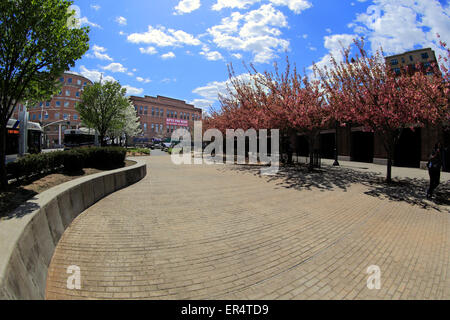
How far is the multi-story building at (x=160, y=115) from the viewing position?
258ft

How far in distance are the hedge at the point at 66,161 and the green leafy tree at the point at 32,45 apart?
45 cm

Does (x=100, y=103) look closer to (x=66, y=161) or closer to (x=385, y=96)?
(x=66, y=161)

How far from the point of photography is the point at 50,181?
6203 mm

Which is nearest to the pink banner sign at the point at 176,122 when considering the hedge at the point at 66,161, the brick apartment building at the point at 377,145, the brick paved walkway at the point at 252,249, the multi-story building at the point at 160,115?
the multi-story building at the point at 160,115

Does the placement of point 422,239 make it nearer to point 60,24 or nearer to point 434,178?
point 434,178

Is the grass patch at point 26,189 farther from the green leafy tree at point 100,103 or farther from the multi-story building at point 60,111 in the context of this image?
the multi-story building at point 60,111

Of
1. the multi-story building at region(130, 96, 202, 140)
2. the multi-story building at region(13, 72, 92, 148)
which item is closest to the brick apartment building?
the multi-story building at region(130, 96, 202, 140)

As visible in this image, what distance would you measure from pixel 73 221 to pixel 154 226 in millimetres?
1962

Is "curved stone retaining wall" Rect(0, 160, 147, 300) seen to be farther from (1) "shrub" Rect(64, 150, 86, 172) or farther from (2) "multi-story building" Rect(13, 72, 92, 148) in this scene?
(2) "multi-story building" Rect(13, 72, 92, 148)

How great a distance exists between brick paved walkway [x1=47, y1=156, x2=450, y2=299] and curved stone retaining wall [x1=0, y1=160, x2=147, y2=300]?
237 millimetres

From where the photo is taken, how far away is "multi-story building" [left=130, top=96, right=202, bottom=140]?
258 ft

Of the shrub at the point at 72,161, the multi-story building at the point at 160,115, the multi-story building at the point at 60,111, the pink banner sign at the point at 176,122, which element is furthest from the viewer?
the pink banner sign at the point at 176,122

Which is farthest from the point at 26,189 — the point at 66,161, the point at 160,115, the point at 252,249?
the point at 160,115

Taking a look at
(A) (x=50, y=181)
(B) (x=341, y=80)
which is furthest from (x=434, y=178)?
(A) (x=50, y=181)
